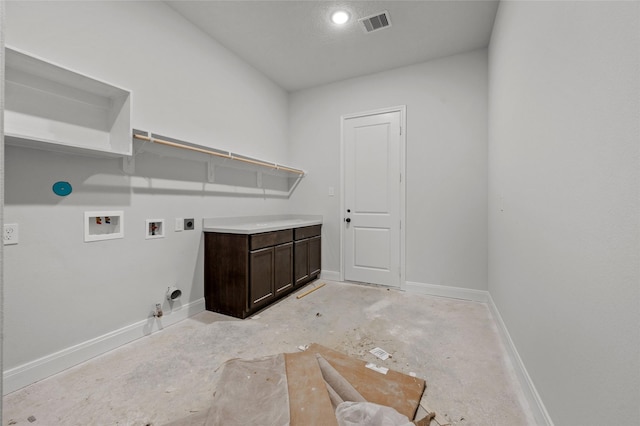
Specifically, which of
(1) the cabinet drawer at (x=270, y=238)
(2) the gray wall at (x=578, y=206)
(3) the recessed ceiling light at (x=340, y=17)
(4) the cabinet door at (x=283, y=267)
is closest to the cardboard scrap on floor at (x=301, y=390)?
(2) the gray wall at (x=578, y=206)

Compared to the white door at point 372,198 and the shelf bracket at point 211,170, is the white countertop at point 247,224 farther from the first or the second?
the white door at point 372,198

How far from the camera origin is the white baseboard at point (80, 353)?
166 centimetres

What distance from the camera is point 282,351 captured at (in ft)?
6.80

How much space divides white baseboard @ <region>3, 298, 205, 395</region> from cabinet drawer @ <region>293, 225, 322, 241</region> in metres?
1.48

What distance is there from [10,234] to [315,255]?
296 cm

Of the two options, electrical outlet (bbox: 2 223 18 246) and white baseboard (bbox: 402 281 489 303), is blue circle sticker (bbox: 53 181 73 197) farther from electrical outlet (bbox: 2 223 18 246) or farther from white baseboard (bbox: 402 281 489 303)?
white baseboard (bbox: 402 281 489 303)

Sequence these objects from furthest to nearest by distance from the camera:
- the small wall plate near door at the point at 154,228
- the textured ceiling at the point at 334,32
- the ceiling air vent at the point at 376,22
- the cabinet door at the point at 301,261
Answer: the cabinet door at the point at 301,261, the ceiling air vent at the point at 376,22, the textured ceiling at the point at 334,32, the small wall plate near door at the point at 154,228

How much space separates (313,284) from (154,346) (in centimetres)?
209

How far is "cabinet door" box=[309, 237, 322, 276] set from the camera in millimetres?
3840

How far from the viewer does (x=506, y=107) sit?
7.41 ft

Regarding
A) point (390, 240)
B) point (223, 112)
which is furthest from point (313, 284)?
point (223, 112)

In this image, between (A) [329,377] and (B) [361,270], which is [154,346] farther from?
(B) [361,270]

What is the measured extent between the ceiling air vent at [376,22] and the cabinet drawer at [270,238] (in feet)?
7.59

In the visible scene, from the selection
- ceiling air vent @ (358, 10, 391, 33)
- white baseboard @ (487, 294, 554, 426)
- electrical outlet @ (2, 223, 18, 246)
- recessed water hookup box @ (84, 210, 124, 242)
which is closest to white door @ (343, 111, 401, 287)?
ceiling air vent @ (358, 10, 391, 33)
